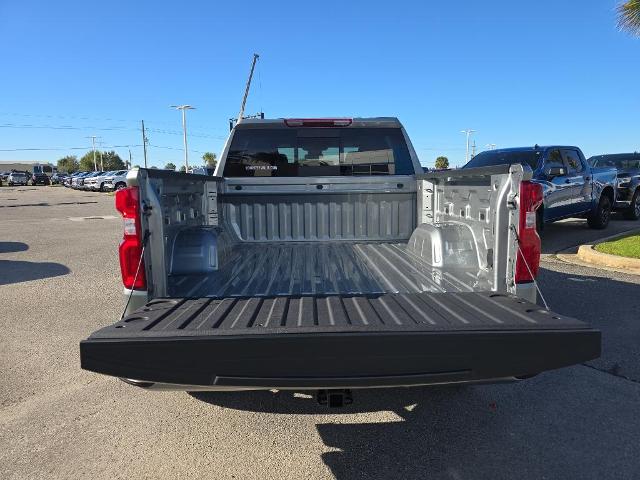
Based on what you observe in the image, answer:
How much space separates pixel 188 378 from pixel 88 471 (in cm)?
121

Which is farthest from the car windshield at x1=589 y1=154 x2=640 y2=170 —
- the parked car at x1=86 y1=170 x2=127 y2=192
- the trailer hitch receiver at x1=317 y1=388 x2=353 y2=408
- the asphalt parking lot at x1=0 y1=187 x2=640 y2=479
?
the parked car at x1=86 y1=170 x2=127 y2=192

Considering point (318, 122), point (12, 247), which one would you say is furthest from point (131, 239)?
point (12, 247)

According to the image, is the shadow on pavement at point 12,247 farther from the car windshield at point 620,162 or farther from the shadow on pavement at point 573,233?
the car windshield at point 620,162

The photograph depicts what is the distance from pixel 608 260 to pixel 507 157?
3.23 metres

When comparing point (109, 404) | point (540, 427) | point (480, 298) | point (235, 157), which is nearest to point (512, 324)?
point (480, 298)

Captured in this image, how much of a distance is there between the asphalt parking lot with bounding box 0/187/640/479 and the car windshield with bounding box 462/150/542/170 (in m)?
Answer: 5.96

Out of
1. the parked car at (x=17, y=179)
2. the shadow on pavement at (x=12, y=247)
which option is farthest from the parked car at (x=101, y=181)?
the shadow on pavement at (x=12, y=247)

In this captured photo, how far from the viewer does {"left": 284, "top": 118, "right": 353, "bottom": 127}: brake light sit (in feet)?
15.1

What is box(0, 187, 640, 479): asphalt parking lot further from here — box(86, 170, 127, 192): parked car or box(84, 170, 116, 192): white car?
box(84, 170, 116, 192): white car

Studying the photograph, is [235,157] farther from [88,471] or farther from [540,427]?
[540,427]

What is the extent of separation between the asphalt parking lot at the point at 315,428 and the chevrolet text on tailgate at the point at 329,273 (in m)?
0.74

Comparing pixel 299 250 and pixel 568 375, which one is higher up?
pixel 299 250

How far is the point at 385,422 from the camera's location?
10.4 ft

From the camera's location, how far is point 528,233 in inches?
107
